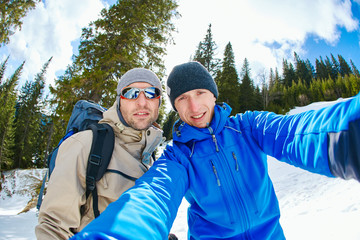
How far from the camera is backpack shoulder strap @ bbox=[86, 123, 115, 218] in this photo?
1.64 m

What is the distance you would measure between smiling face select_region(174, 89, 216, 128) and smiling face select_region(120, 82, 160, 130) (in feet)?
1.72

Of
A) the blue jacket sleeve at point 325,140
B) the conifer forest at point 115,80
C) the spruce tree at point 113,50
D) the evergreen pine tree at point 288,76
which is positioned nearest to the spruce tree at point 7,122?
the conifer forest at point 115,80

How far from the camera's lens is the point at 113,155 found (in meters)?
1.86

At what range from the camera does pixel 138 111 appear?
88.8 inches

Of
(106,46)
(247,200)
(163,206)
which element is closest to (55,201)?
(163,206)

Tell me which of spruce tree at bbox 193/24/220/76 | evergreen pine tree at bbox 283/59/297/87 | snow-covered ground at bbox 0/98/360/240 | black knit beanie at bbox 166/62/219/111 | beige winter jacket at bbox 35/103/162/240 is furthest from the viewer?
evergreen pine tree at bbox 283/59/297/87

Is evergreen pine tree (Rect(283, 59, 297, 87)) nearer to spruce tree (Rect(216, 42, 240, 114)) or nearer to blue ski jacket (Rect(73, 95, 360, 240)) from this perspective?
spruce tree (Rect(216, 42, 240, 114))

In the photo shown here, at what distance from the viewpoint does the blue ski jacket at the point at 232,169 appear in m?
0.78

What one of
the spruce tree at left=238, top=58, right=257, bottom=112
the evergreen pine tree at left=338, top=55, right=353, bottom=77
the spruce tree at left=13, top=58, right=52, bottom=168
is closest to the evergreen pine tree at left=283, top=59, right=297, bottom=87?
the evergreen pine tree at left=338, top=55, right=353, bottom=77

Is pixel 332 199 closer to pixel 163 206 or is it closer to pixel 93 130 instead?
pixel 163 206

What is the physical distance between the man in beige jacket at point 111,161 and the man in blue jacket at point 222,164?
473 millimetres

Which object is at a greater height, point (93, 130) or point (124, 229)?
point (93, 130)

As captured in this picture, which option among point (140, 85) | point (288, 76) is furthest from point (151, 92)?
point (288, 76)

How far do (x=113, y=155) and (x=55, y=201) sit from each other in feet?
2.07
